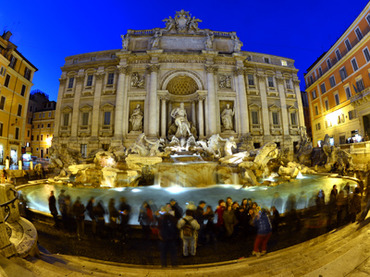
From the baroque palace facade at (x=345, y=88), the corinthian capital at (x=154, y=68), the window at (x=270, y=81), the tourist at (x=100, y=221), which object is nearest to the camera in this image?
the tourist at (x=100, y=221)

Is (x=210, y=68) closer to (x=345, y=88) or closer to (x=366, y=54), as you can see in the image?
(x=366, y=54)


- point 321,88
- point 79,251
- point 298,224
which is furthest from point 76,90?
A: point 321,88

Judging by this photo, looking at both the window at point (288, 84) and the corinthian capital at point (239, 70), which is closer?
the corinthian capital at point (239, 70)

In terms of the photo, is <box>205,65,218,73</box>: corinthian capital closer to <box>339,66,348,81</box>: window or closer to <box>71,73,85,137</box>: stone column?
<box>71,73,85,137</box>: stone column

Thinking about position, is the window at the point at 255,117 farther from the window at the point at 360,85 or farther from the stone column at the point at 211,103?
the window at the point at 360,85

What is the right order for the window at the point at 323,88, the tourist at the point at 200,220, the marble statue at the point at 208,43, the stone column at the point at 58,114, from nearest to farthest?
the tourist at the point at 200,220 → the marble statue at the point at 208,43 → the stone column at the point at 58,114 → the window at the point at 323,88

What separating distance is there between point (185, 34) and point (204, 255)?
21754 millimetres

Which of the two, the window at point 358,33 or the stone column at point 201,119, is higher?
the window at point 358,33

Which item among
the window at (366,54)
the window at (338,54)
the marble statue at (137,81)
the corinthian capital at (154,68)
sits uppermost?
the window at (338,54)

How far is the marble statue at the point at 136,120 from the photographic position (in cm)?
1798

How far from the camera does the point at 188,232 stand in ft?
10.0

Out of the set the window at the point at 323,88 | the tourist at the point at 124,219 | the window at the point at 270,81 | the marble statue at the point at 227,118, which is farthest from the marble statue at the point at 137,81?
the window at the point at 323,88

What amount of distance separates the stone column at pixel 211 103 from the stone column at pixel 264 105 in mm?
6131

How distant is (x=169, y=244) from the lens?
10.2 ft
